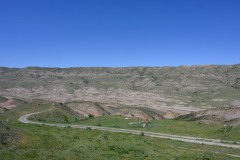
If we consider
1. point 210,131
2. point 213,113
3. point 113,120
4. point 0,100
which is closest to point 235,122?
point 210,131

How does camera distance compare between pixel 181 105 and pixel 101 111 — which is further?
pixel 181 105

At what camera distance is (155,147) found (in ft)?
120

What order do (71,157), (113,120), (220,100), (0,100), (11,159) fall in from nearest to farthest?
1. (11,159)
2. (71,157)
3. (113,120)
4. (0,100)
5. (220,100)

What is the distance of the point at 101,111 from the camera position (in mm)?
111500

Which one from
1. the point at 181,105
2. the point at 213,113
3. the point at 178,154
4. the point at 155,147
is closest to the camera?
the point at 178,154

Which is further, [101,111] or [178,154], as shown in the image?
[101,111]

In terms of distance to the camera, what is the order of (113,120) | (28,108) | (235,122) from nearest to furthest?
(235,122) < (113,120) < (28,108)

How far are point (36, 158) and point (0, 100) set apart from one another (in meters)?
102

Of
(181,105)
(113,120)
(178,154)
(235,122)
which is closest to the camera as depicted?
(178,154)

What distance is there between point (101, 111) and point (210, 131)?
6310 cm

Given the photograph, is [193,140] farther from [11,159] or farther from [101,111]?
[101,111]

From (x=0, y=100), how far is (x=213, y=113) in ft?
246

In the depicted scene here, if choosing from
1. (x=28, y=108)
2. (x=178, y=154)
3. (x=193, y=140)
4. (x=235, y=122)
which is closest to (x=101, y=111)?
(x=28, y=108)

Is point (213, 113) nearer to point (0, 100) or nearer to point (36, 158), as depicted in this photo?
point (36, 158)
